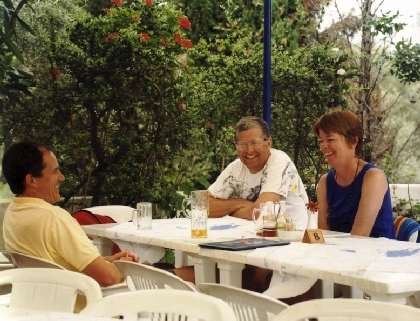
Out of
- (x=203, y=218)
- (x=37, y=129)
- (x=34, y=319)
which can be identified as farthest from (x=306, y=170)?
(x=34, y=319)

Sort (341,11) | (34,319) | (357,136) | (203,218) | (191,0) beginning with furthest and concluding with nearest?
1. (341,11)
2. (191,0)
3. (357,136)
4. (203,218)
5. (34,319)

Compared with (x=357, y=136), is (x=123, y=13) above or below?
above

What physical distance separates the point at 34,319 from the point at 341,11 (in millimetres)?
5782

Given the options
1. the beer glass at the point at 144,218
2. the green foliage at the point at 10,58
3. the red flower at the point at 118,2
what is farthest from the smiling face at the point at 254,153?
the red flower at the point at 118,2

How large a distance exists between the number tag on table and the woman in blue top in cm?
37

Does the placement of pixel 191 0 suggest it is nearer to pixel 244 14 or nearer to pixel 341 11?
pixel 244 14

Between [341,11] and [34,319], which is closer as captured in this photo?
[34,319]

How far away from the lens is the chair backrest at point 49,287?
5.94 feet

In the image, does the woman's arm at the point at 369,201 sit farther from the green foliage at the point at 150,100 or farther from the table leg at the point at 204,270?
the green foliage at the point at 150,100

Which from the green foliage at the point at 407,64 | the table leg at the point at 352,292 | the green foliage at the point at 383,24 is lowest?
the table leg at the point at 352,292

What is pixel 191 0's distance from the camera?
20.0ft

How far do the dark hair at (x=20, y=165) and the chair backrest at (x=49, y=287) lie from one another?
2.61ft

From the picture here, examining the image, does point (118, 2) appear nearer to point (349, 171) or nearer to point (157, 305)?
point (349, 171)

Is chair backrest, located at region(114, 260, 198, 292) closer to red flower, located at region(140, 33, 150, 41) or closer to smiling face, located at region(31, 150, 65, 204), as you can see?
smiling face, located at region(31, 150, 65, 204)
